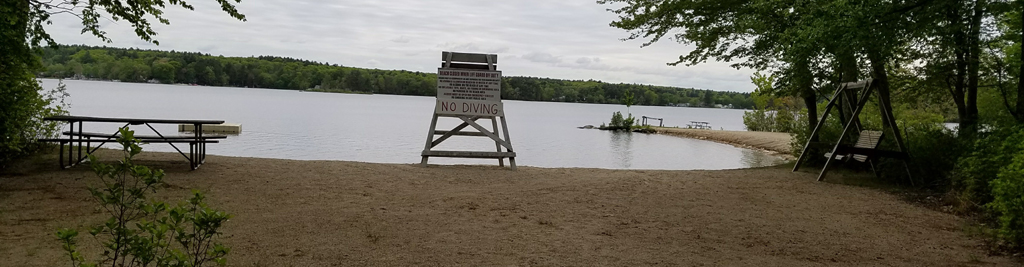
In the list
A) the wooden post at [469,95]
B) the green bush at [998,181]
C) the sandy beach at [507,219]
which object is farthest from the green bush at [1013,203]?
the wooden post at [469,95]

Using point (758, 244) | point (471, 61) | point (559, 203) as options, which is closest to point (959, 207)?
point (758, 244)

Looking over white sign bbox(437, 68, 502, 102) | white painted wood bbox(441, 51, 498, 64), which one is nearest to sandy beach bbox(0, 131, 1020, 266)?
white sign bbox(437, 68, 502, 102)

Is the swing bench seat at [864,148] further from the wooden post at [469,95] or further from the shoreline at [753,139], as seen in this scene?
the shoreline at [753,139]

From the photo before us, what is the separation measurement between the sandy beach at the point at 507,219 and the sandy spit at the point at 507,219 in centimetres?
2

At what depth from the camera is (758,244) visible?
6043 millimetres

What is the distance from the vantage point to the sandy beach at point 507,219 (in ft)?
17.5

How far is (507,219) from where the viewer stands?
6.82 metres

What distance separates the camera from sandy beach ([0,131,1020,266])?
5.34m

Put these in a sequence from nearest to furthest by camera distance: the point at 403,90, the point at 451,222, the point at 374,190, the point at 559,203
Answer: the point at 451,222 → the point at 559,203 → the point at 374,190 → the point at 403,90

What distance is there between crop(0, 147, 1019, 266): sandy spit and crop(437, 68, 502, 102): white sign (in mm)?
1868

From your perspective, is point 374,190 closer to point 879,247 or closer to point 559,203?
point 559,203

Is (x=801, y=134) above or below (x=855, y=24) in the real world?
below

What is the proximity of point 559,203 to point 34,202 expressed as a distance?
502 centimetres

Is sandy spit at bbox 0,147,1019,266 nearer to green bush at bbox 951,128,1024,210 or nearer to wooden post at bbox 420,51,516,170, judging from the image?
green bush at bbox 951,128,1024,210
